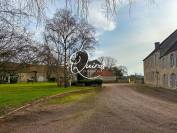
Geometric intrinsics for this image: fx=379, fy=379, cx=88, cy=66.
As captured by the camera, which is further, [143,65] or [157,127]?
[143,65]

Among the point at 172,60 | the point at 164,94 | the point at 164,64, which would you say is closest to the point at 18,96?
the point at 164,94

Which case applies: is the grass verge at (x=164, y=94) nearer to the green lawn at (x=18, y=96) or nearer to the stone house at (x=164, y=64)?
the stone house at (x=164, y=64)

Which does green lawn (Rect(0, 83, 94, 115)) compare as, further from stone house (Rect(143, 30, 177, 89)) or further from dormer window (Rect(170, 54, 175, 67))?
dormer window (Rect(170, 54, 175, 67))

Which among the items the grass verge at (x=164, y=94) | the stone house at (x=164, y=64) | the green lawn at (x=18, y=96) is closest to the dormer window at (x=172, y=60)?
the stone house at (x=164, y=64)

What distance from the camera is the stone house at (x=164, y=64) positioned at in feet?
157

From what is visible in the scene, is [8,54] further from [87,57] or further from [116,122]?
[87,57]

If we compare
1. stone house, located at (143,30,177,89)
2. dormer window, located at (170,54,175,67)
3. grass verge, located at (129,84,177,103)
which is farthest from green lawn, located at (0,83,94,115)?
dormer window, located at (170,54,175,67)

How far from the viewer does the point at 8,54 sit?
1861 centimetres

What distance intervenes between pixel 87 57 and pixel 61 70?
4.95 metres

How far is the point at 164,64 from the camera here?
53.5m

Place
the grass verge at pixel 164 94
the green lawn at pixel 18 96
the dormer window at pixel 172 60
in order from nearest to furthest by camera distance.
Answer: the green lawn at pixel 18 96 < the grass verge at pixel 164 94 < the dormer window at pixel 172 60

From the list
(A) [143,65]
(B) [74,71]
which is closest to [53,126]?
(B) [74,71]

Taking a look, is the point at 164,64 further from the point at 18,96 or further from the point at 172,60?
the point at 18,96

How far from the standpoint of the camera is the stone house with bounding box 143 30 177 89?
4784cm
